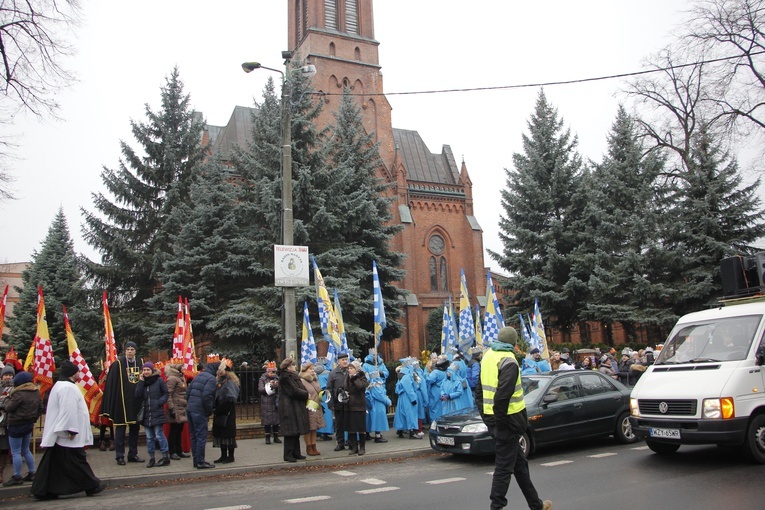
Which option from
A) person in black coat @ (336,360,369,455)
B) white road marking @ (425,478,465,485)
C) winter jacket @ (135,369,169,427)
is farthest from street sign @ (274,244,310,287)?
white road marking @ (425,478,465,485)

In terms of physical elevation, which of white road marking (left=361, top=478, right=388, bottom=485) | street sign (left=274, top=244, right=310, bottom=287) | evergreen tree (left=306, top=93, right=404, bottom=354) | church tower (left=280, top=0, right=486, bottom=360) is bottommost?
white road marking (left=361, top=478, right=388, bottom=485)

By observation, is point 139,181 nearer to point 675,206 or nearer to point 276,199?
point 276,199

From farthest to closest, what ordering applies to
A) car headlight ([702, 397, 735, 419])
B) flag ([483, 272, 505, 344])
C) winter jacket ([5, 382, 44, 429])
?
flag ([483, 272, 505, 344]) < winter jacket ([5, 382, 44, 429]) < car headlight ([702, 397, 735, 419])

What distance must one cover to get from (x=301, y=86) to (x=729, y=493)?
18167 millimetres

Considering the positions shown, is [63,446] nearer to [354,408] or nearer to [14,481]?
[14,481]

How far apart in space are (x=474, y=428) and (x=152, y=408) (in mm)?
5445

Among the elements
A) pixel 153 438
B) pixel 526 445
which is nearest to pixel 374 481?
pixel 526 445

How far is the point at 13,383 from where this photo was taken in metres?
8.86

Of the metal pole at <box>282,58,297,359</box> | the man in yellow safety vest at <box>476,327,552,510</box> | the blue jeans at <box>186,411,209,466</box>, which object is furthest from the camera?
the metal pole at <box>282,58,297,359</box>

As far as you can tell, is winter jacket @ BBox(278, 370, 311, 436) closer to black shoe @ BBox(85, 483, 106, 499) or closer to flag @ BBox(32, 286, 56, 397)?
black shoe @ BBox(85, 483, 106, 499)

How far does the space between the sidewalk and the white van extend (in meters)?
4.28

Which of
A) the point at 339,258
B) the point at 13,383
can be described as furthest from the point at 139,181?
the point at 13,383

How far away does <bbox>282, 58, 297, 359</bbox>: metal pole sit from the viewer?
1141cm

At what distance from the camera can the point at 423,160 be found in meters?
45.5
